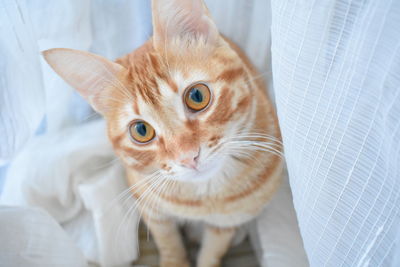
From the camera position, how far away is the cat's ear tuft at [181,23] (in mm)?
742

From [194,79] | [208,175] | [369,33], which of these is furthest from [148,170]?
[369,33]

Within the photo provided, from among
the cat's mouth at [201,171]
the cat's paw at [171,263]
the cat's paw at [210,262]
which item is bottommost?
the cat's paw at [171,263]

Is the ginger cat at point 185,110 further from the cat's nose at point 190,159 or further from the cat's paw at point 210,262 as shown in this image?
the cat's paw at point 210,262

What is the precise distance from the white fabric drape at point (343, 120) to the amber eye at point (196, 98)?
Result: 22 cm

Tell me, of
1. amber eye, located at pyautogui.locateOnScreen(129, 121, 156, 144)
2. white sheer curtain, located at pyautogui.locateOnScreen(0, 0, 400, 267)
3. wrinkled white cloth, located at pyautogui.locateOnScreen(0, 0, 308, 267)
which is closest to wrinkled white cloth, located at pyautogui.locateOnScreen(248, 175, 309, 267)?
wrinkled white cloth, located at pyautogui.locateOnScreen(0, 0, 308, 267)

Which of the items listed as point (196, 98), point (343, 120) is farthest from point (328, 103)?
point (196, 98)

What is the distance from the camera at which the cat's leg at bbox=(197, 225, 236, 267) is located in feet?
3.76

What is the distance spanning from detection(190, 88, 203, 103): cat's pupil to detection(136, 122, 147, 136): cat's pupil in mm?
156

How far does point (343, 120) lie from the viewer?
1.79 feet

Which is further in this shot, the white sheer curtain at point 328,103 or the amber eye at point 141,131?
the amber eye at point 141,131

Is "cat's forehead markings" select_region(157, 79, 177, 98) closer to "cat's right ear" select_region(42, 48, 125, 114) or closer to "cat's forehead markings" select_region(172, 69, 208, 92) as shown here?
"cat's forehead markings" select_region(172, 69, 208, 92)

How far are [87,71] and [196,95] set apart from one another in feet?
0.96

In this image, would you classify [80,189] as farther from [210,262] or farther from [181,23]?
[181,23]


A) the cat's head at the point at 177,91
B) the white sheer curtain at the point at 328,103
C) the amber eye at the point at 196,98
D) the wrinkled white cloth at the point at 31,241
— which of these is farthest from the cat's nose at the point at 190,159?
the wrinkled white cloth at the point at 31,241
